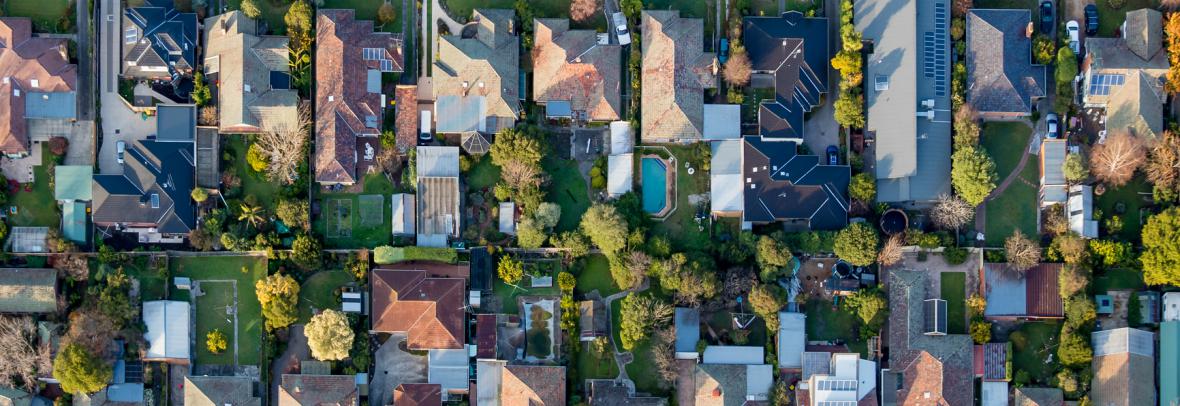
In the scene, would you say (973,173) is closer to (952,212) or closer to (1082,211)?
(952,212)

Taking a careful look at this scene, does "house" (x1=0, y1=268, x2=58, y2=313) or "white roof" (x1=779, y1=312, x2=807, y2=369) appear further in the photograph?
"white roof" (x1=779, y1=312, x2=807, y2=369)

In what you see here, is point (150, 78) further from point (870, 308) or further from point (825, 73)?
point (870, 308)

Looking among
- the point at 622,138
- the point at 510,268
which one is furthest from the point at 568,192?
the point at 510,268

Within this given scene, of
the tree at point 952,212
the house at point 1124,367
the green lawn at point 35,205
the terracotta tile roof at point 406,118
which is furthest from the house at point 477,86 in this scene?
the house at point 1124,367

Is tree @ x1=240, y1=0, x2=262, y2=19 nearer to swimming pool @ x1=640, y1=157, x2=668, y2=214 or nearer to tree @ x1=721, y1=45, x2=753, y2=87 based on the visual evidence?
swimming pool @ x1=640, y1=157, x2=668, y2=214

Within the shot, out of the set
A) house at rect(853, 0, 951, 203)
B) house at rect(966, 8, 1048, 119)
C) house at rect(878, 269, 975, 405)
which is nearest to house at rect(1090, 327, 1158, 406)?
house at rect(878, 269, 975, 405)

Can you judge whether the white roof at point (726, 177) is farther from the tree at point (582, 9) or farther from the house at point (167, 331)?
the house at point (167, 331)
